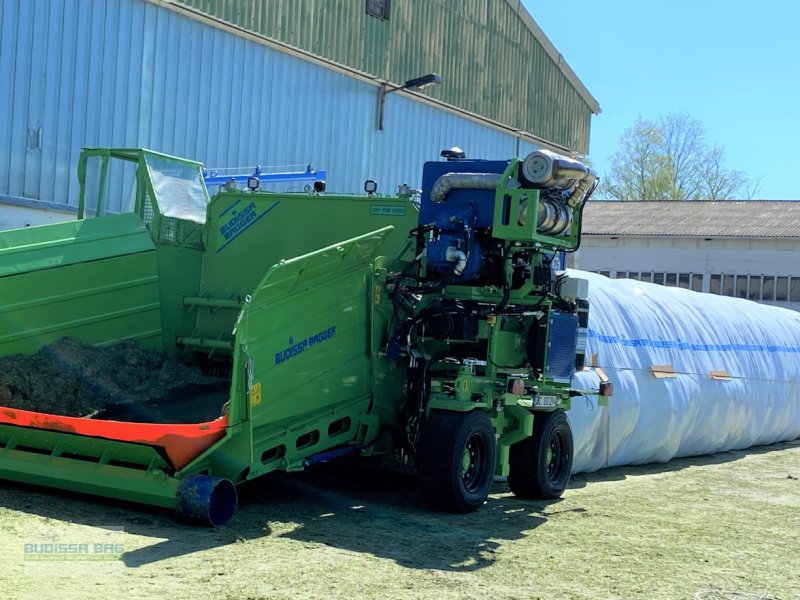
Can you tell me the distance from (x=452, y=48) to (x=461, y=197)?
1350 cm

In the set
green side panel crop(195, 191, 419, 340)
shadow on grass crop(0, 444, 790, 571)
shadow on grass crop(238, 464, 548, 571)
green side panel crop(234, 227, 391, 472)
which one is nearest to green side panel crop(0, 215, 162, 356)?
green side panel crop(195, 191, 419, 340)

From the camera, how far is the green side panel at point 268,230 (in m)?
9.45

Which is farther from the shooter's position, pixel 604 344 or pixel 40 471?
pixel 604 344

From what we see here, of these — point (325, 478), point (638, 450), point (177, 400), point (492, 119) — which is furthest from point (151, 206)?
point (492, 119)

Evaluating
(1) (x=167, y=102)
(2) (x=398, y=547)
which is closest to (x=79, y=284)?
(2) (x=398, y=547)

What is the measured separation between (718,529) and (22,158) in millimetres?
9832

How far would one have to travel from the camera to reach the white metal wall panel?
45.8 ft

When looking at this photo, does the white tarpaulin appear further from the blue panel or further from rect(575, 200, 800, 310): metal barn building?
rect(575, 200, 800, 310): metal barn building

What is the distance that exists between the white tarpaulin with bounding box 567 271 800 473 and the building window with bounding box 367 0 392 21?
26.8 ft

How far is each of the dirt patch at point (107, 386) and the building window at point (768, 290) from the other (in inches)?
1106

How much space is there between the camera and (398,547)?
6922mm

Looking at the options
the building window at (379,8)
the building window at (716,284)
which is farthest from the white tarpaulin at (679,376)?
the building window at (716,284)

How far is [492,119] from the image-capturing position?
75.5ft

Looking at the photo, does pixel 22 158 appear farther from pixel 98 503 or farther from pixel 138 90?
pixel 98 503
